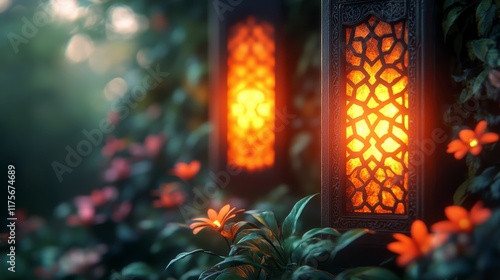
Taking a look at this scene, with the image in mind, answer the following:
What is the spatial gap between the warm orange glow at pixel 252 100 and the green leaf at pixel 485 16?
1.08m

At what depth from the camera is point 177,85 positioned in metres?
4.16

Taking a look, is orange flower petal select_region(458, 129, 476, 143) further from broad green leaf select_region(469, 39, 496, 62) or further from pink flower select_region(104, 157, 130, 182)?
pink flower select_region(104, 157, 130, 182)

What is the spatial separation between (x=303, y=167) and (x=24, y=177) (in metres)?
1.92

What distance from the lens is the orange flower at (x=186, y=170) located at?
3.71 m

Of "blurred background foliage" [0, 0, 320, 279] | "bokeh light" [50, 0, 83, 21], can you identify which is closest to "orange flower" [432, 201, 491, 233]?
"blurred background foliage" [0, 0, 320, 279]

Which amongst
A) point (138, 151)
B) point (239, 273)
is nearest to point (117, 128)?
point (138, 151)

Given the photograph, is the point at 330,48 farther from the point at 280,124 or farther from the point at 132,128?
the point at 132,128

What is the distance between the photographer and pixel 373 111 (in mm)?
2639

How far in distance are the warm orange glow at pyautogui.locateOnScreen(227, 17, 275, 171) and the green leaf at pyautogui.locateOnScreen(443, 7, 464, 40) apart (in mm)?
993

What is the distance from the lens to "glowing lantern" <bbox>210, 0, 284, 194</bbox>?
3.33 meters

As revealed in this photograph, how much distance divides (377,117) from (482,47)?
424 mm

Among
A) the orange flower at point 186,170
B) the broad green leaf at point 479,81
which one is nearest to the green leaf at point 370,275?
the broad green leaf at point 479,81

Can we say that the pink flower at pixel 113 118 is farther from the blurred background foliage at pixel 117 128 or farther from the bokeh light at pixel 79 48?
the bokeh light at pixel 79 48

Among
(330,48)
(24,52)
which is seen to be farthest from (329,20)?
(24,52)
